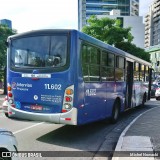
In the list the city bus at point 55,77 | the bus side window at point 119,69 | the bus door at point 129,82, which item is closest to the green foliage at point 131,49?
the bus door at point 129,82

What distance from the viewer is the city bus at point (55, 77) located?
846 cm

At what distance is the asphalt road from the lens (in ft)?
24.9

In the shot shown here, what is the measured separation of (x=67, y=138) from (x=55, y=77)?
6.25 ft

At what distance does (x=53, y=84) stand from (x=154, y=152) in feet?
10.6

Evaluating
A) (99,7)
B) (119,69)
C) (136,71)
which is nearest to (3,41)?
(136,71)

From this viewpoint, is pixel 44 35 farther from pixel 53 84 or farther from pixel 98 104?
pixel 98 104

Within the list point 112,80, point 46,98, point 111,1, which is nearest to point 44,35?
point 46,98

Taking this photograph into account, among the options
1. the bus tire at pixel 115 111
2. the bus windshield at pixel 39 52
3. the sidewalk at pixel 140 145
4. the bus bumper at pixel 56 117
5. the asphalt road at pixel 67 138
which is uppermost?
the bus windshield at pixel 39 52

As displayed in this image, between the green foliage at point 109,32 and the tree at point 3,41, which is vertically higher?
the green foliage at point 109,32

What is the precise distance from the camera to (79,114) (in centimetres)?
857

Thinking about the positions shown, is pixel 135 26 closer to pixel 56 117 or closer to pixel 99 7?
pixel 99 7

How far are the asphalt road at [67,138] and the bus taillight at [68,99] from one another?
38.1 inches

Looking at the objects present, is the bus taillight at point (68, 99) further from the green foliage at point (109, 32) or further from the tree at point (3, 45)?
the green foliage at point (109, 32)

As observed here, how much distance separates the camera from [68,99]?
8.39 metres
